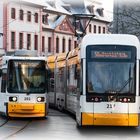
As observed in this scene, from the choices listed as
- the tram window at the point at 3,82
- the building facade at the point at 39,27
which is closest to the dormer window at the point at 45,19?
the building facade at the point at 39,27

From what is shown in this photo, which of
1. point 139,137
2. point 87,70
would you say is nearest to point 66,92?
point 87,70

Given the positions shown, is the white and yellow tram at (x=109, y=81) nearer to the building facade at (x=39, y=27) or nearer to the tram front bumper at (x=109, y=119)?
the tram front bumper at (x=109, y=119)

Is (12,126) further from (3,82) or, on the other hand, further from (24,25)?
(24,25)

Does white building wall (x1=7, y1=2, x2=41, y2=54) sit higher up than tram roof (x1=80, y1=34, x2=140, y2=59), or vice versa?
white building wall (x1=7, y1=2, x2=41, y2=54)

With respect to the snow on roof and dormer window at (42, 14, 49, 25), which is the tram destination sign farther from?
the snow on roof

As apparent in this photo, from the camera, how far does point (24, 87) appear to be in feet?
77.3

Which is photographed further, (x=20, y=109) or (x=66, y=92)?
(x=66, y=92)

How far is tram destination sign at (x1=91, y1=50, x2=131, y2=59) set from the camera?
18.7m

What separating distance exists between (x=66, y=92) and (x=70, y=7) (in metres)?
71.2

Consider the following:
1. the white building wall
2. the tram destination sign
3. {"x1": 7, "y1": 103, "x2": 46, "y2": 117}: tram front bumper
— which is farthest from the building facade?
the tram destination sign

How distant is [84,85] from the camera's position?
18.4m

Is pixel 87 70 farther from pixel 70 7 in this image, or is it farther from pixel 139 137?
pixel 70 7

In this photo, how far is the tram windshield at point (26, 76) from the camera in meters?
23.5

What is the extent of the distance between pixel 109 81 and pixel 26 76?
6037 mm
